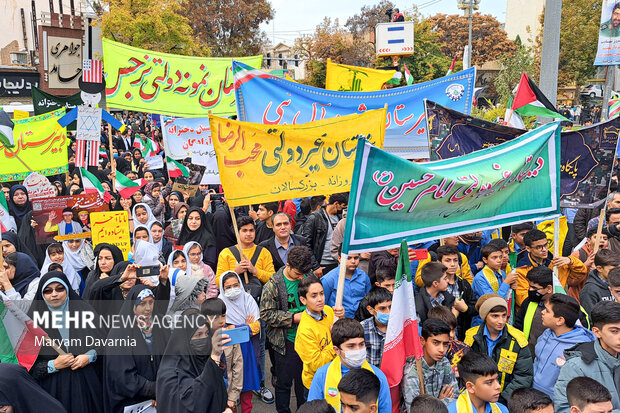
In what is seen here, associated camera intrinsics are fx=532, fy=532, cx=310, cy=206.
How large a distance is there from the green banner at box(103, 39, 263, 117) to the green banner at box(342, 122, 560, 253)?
517 cm

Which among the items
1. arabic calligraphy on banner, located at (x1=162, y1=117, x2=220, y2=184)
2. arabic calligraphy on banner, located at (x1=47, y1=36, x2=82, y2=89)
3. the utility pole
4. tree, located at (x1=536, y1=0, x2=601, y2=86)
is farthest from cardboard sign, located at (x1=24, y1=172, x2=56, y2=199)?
tree, located at (x1=536, y1=0, x2=601, y2=86)

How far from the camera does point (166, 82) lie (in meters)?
8.78

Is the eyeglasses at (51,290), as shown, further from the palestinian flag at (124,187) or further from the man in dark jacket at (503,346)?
the palestinian flag at (124,187)

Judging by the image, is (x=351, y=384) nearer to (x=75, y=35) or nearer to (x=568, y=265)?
(x=568, y=265)

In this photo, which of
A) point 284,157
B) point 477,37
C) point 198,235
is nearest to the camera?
point 284,157

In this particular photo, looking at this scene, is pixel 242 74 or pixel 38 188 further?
pixel 38 188

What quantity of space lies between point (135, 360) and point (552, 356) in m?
3.02

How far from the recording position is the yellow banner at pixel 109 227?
6.31 m

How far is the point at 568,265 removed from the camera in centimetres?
522

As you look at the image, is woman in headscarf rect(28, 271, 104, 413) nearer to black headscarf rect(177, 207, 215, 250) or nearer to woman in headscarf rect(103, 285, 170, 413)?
woman in headscarf rect(103, 285, 170, 413)

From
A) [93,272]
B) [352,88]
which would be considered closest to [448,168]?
[93,272]

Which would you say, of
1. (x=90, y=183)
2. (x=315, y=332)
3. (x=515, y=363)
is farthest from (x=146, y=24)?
(x=515, y=363)

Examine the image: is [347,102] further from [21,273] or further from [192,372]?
[192,372]

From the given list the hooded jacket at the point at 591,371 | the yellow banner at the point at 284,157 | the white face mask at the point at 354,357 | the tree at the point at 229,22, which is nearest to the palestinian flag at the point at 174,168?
the yellow banner at the point at 284,157
